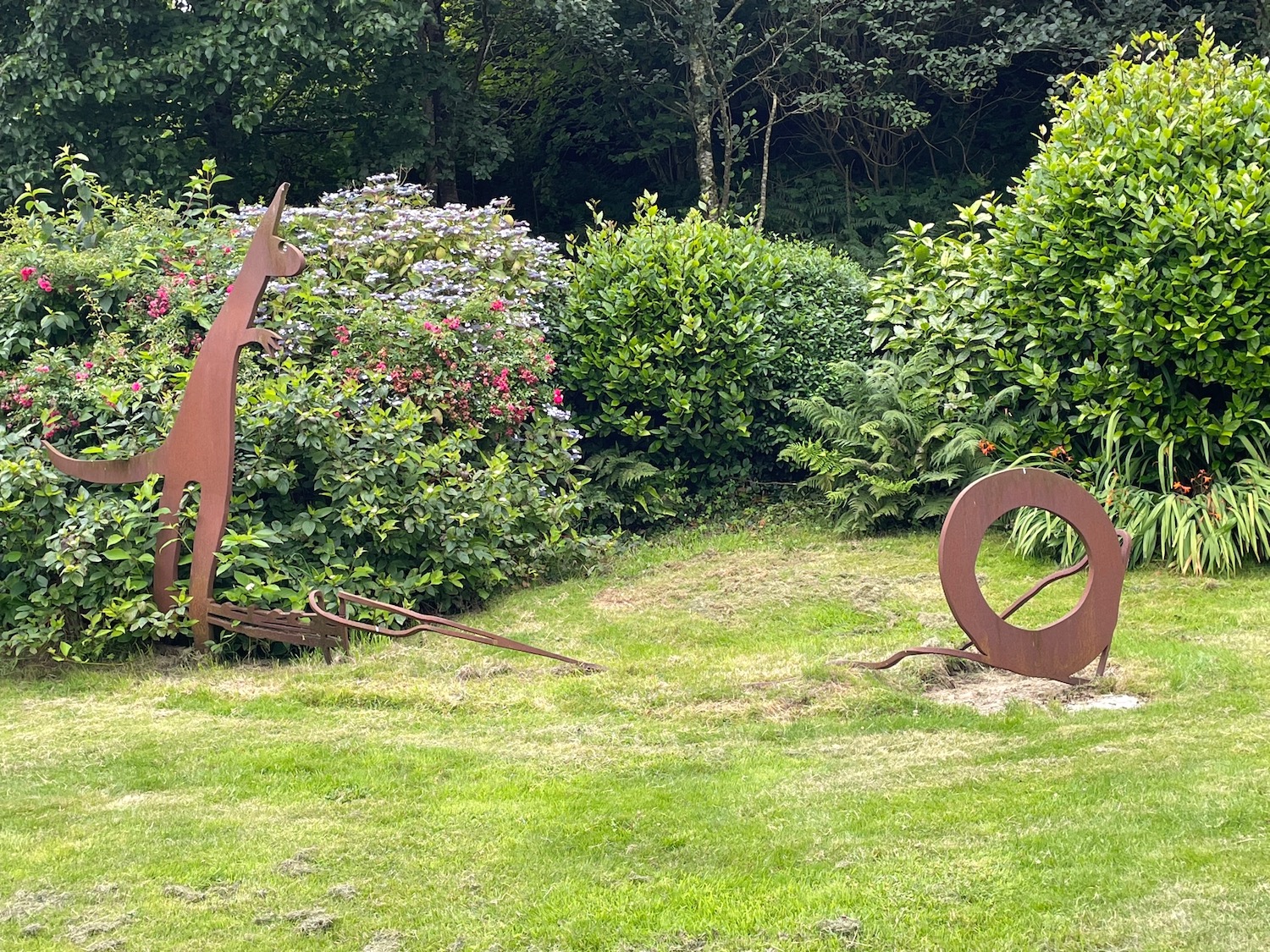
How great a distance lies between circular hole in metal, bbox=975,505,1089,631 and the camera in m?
7.10

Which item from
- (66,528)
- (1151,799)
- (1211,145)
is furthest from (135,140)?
(1151,799)

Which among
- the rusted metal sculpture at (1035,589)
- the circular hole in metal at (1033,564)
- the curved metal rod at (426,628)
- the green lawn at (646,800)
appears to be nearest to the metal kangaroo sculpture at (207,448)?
the green lawn at (646,800)

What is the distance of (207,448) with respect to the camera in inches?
249

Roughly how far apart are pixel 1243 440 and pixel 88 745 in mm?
6991

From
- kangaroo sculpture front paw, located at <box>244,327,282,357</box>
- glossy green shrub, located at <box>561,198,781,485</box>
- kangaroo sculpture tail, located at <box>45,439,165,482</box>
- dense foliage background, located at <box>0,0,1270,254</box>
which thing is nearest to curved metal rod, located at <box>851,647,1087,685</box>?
kangaroo sculpture front paw, located at <box>244,327,282,357</box>

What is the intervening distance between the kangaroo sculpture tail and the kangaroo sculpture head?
46.4 inches

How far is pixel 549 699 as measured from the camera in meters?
5.59

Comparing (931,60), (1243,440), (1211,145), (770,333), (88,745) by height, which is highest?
(931,60)

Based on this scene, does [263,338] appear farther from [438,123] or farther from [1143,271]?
[438,123]

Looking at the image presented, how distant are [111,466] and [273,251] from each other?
149cm

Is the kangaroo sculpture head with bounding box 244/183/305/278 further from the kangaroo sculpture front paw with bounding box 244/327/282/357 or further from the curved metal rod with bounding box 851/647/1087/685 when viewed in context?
the curved metal rod with bounding box 851/647/1087/685

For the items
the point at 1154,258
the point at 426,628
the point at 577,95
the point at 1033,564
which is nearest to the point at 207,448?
the point at 426,628

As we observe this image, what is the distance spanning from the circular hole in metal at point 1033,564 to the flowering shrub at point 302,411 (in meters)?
2.90

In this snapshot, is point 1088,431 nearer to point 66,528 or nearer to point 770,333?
point 770,333
